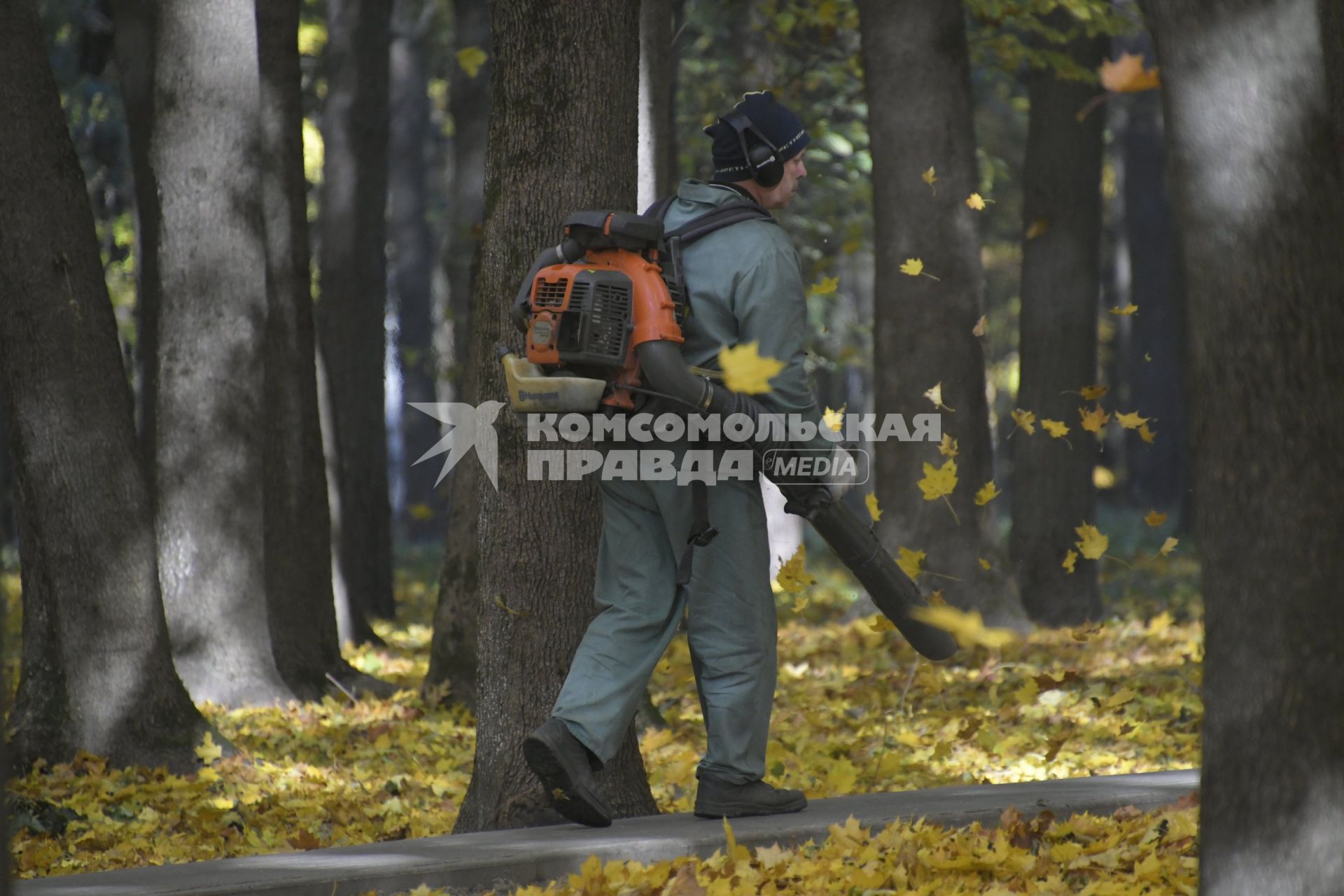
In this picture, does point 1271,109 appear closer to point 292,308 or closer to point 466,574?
point 466,574

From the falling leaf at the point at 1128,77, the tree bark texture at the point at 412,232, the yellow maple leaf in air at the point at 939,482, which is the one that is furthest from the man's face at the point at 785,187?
the tree bark texture at the point at 412,232

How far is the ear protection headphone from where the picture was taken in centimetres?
457

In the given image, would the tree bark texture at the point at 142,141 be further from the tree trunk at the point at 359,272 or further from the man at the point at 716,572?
the man at the point at 716,572

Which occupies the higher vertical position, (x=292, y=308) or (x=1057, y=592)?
(x=292, y=308)

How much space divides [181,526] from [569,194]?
13.4 ft

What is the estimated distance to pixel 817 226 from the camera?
1680 cm

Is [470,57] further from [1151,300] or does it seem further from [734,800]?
[1151,300]

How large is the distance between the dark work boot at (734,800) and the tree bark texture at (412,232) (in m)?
20.3

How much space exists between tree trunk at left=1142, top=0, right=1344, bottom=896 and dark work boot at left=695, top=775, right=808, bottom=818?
181cm

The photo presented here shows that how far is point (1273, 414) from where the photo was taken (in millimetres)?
2826

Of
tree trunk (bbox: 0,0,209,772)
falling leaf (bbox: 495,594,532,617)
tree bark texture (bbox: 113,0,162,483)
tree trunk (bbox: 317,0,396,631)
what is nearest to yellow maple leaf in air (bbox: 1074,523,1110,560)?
falling leaf (bbox: 495,594,532,617)

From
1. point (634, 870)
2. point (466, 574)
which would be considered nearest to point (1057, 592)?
point (466, 574)

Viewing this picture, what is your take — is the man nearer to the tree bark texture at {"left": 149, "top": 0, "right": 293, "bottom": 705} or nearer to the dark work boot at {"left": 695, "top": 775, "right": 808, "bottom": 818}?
the dark work boot at {"left": 695, "top": 775, "right": 808, "bottom": 818}

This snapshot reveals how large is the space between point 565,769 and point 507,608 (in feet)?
2.05
